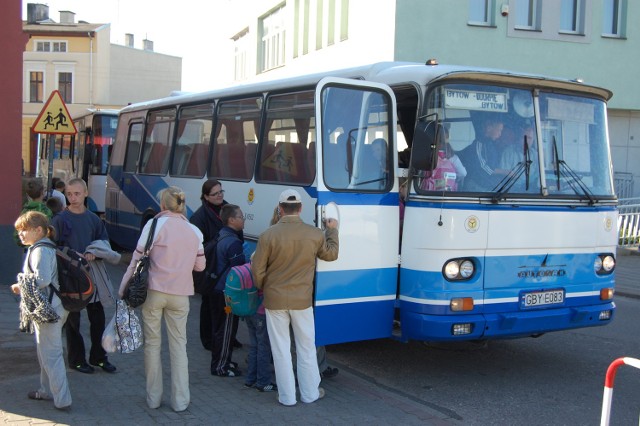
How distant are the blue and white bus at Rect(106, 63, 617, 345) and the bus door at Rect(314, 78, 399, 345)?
1 centimetres

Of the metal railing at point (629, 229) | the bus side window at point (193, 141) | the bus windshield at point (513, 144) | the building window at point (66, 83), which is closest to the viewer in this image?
the bus windshield at point (513, 144)

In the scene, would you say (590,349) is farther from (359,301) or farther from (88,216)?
(88,216)

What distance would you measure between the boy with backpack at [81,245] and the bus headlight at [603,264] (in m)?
4.86

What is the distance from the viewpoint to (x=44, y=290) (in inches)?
227

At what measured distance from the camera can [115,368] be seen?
7.14 meters

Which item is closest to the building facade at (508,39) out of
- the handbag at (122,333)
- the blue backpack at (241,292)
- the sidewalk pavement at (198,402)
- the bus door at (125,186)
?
the bus door at (125,186)

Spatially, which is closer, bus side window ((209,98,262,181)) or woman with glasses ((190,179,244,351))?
woman with glasses ((190,179,244,351))

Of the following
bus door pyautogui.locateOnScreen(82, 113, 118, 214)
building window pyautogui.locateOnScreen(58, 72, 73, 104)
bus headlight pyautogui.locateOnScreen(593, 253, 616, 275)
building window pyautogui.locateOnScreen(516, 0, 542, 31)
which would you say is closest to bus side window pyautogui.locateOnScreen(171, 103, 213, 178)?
bus headlight pyautogui.locateOnScreen(593, 253, 616, 275)

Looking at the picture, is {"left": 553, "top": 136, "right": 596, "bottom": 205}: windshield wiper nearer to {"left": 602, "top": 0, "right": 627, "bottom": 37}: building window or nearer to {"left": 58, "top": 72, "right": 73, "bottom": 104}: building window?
{"left": 602, "top": 0, "right": 627, "bottom": 37}: building window

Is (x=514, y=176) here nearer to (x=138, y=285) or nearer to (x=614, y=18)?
(x=138, y=285)

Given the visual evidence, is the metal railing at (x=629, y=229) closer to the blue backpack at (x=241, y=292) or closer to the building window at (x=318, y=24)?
the building window at (x=318, y=24)

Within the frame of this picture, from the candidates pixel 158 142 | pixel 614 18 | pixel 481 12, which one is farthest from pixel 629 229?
pixel 158 142

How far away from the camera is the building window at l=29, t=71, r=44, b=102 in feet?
183

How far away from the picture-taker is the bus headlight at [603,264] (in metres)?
7.66
